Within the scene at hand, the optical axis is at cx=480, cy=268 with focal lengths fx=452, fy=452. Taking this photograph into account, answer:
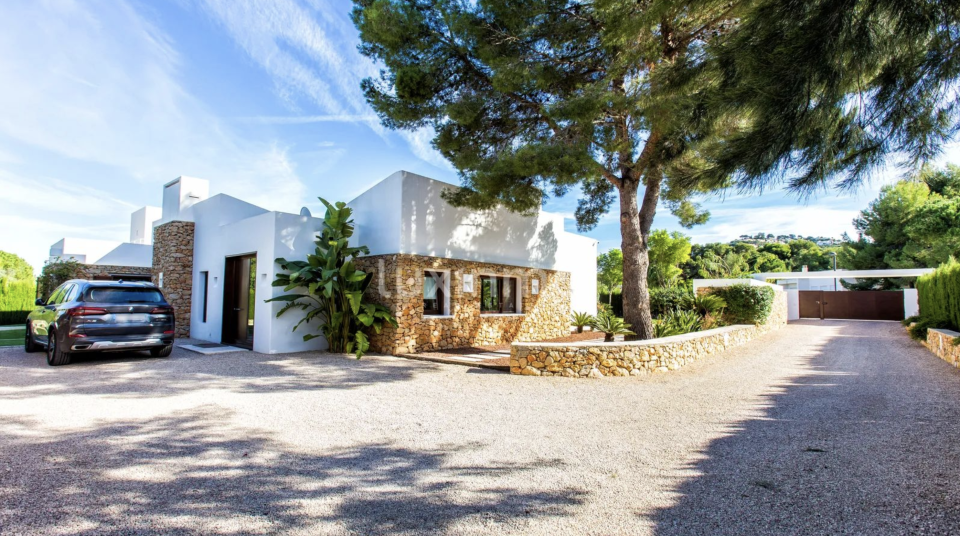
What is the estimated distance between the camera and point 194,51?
30.7ft

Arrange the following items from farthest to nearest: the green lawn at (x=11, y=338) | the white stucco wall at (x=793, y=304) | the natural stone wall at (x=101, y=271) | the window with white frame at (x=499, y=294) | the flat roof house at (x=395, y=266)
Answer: the white stucco wall at (x=793, y=304) < the natural stone wall at (x=101, y=271) < the window with white frame at (x=499, y=294) < the green lawn at (x=11, y=338) < the flat roof house at (x=395, y=266)

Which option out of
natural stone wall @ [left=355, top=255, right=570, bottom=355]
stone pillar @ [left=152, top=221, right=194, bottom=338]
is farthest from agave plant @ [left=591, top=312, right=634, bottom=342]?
stone pillar @ [left=152, top=221, right=194, bottom=338]

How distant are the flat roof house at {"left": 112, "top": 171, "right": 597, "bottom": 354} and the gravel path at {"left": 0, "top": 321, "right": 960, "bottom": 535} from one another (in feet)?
11.3

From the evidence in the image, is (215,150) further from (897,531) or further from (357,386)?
(897,531)

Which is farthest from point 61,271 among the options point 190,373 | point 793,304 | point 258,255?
point 793,304

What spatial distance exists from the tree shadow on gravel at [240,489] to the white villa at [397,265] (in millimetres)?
6554

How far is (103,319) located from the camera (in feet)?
26.7

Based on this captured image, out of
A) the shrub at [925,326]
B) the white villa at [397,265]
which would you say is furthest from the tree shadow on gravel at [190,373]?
the shrub at [925,326]

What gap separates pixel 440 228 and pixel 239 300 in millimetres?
5772

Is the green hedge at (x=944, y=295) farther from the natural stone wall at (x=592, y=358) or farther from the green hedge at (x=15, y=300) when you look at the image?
the green hedge at (x=15, y=300)

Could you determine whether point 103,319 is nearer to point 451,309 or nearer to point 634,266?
point 451,309

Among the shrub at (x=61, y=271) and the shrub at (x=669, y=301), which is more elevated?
the shrub at (x=61, y=271)

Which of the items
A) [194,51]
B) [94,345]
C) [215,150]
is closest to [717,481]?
[94,345]

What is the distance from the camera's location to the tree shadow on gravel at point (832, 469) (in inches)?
107
